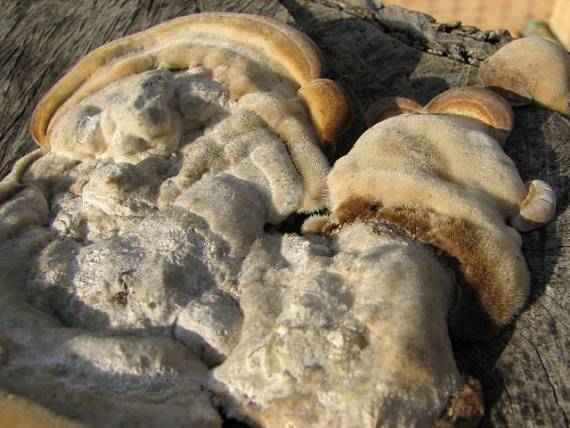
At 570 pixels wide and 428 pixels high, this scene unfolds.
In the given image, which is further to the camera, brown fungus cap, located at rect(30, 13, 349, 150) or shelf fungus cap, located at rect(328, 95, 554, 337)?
brown fungus cap, located at rect(30, 13, 349, 150)

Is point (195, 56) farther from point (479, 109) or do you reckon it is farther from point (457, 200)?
point (457, 200)

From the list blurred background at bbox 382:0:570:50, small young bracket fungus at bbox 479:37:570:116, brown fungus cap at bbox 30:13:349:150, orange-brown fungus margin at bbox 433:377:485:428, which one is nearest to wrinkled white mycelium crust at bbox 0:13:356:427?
brown fungus cap at bbox 30:13:349:150

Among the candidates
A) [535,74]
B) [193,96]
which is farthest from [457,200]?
[193,96]

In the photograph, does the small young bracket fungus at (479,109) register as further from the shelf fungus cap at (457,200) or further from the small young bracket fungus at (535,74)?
the small young bracket fungus at (535,74)

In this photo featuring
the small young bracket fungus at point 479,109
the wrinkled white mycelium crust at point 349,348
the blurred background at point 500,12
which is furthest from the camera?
the blurred background at point 500,12

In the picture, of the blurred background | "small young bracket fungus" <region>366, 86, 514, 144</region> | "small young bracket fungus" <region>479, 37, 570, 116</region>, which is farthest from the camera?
the blurred background

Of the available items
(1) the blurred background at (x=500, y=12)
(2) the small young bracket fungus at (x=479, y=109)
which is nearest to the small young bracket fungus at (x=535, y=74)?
(2) the small young bracket fungus at (x=479, y=109)

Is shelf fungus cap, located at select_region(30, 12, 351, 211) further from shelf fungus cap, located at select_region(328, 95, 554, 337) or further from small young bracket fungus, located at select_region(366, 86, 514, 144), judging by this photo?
small young bracket fungus, located at select_region(366, 86, 514, 144)
